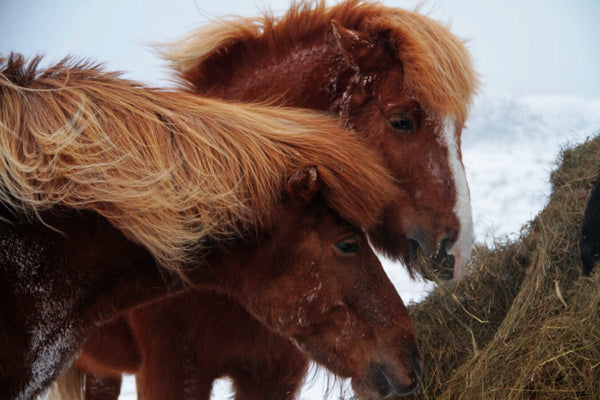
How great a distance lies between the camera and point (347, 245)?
8.82 ft

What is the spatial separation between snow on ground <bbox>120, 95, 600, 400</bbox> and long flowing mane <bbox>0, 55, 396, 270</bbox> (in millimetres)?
5332

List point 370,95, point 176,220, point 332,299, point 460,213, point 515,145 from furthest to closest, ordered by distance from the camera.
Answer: point 515,145 < point 370,95 < point 460,213 < point 332,299 < point 176,220

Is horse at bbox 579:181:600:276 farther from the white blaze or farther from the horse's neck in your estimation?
the horse's neck

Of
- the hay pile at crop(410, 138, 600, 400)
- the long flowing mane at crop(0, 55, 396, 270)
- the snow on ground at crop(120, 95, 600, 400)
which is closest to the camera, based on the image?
the long flowing mane at crop(0, 55, 396, 270)

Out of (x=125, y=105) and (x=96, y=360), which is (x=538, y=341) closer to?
(x=125, y=105)

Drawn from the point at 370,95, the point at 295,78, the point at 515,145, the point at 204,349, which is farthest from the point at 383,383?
the point at 515,145

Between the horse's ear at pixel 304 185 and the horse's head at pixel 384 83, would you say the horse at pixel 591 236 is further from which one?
the horse's ear at pixel 304 185

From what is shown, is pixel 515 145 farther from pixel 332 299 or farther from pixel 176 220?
pixel 176 220

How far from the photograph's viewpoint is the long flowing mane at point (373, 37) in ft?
10.7

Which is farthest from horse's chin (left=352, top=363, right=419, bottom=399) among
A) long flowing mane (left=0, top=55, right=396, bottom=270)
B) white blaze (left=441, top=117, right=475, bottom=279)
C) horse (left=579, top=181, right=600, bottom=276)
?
horse (left=579, top=181, right=600, bottom=276)

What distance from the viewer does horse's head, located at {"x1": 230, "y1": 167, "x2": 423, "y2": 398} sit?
2619 millimetres

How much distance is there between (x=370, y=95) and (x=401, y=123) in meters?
0.23

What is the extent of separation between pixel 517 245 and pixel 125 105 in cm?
257

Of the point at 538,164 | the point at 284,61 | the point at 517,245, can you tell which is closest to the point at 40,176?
the point at 284,61
